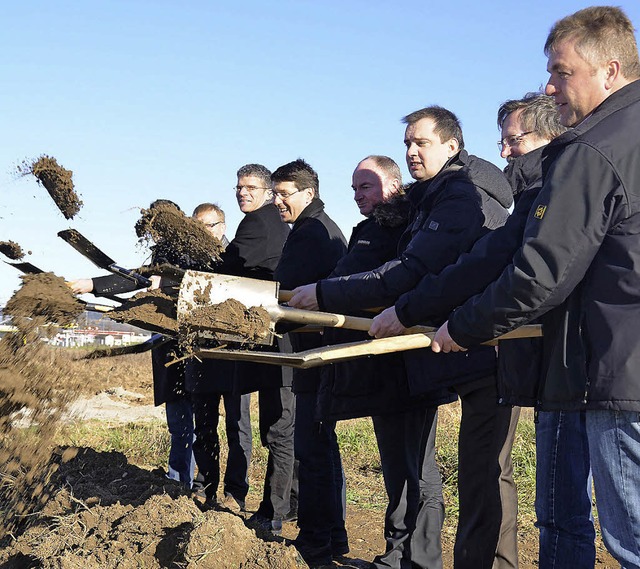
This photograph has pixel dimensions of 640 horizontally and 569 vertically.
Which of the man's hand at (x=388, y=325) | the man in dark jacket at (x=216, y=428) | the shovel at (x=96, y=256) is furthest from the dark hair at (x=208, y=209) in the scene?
the man's hand at (x=388, y=325)

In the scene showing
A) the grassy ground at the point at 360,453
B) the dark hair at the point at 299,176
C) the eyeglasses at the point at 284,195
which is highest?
the dark hair at the point at 299,176

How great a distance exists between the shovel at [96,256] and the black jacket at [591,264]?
2.83 metres

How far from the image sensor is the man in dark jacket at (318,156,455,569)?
4.42m

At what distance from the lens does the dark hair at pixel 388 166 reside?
4801 millimetres

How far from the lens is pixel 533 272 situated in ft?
8.84

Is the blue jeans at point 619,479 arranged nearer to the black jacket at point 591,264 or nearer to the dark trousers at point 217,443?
the black jacket at point 591,264

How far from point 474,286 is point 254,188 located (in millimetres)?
3255

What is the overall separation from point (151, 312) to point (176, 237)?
118cm

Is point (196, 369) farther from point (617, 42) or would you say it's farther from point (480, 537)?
point (617, 42)

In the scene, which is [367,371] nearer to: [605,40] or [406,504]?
[406,504]

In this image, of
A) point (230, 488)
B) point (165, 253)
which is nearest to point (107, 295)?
point (165, 253)

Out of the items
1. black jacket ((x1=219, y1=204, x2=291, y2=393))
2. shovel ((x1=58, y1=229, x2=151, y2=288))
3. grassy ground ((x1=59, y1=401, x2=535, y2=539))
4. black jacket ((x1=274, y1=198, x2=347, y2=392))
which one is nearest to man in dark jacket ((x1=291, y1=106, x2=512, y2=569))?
black jacket ((x1=274, y1=198, x2=347, y2=392))

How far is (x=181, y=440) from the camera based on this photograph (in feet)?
22.2

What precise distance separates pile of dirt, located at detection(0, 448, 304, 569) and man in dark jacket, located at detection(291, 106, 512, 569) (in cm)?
92
